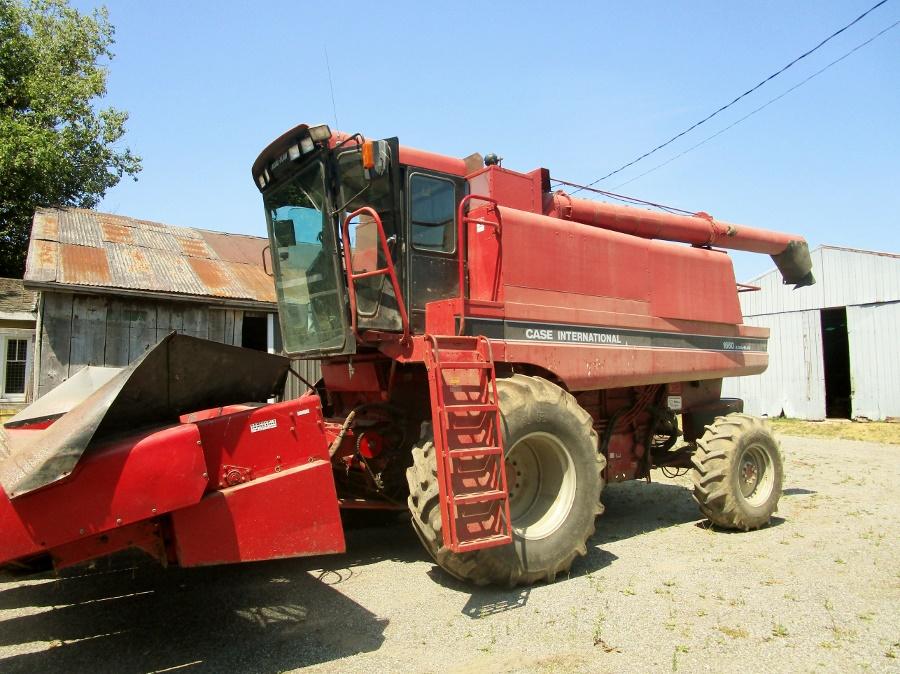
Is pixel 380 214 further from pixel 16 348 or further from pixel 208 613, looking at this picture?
pixel 16 348

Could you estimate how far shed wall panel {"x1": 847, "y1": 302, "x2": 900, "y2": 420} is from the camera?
18125mm

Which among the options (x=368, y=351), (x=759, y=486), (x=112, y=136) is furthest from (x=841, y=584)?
(x=112, y=136)

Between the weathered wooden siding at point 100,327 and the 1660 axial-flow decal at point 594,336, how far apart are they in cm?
756

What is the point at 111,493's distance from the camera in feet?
10.4

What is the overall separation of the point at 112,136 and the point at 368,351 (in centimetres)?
2152

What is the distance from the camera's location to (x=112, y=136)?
22.5 m

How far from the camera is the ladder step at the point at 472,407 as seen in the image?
168 inches

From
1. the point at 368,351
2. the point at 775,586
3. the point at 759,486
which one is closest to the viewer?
the point at 775,586

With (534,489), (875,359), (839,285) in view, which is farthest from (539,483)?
(839,285)

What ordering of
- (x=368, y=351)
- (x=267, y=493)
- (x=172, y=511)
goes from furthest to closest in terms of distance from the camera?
(x=368, y=351)
(x=267, y=493)
(x=172, y=511)

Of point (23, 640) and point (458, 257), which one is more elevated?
point (458, 257)

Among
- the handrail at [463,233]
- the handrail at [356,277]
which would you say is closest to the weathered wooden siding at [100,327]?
the handrail at [356,277]

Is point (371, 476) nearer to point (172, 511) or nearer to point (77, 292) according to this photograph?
point (172, 511)

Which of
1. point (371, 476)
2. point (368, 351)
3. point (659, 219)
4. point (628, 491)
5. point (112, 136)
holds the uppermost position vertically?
point (112, 136)
